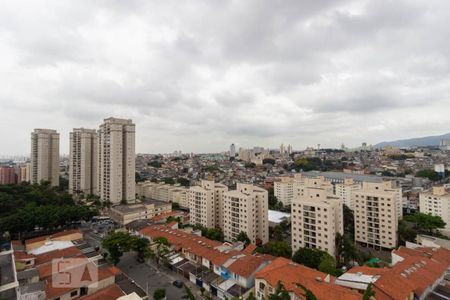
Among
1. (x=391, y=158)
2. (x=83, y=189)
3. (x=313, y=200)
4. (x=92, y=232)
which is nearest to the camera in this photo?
(x=313, y=200)

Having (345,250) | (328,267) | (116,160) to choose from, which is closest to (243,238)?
(345,250)

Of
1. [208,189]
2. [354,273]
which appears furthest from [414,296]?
[208,189]

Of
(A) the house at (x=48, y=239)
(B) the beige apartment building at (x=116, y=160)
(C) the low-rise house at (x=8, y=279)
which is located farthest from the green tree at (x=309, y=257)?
(B) the beige apartment building at (x=116, y=160)

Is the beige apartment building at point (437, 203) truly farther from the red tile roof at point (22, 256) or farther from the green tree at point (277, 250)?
the red tile roof at point (22, 256)

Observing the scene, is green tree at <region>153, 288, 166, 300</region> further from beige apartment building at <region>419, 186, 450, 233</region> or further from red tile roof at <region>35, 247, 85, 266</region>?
beige apartment building at <region>419, 186, 450, 233</region>

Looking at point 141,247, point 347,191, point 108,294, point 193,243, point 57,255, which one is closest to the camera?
point 108,294

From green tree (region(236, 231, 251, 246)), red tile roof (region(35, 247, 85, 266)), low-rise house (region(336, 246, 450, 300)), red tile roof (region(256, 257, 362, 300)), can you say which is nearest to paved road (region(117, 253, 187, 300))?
red tile roof (region(35, 247, 85, 266))

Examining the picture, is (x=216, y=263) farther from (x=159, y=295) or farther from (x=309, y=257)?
(x=309, y=257)

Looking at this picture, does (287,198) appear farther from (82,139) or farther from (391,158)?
(391,158)
